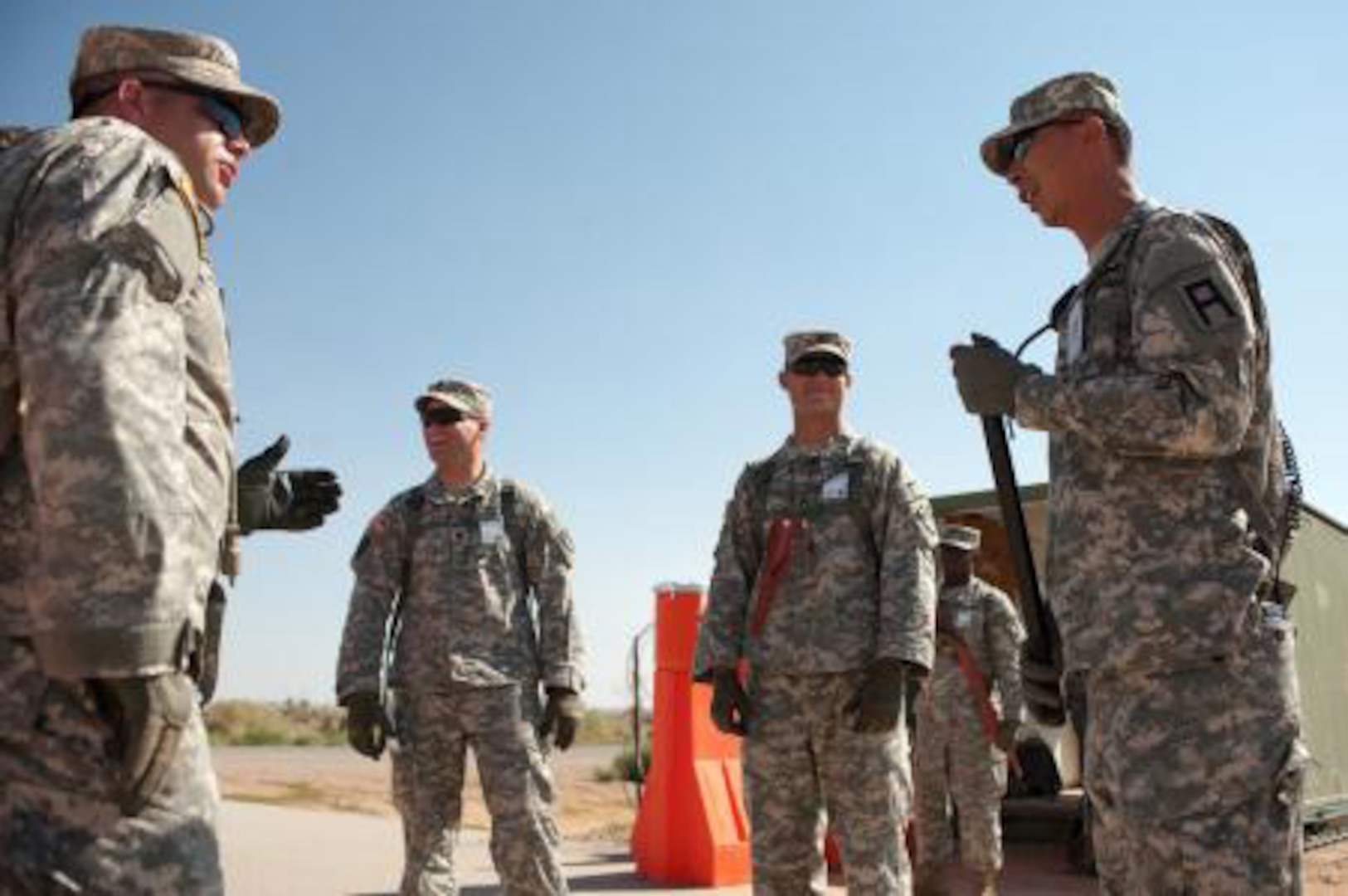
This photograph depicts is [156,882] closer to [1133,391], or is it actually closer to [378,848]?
[1133,391]

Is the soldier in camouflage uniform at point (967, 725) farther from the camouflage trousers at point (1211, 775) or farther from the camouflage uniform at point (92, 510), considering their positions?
the camouflage uniform at point (92, 510)

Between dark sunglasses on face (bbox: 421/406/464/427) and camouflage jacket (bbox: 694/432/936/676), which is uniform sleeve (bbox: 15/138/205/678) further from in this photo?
dark sunglasses on face (bbox: 421/406/464/427)

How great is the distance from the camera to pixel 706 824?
8.45 meters

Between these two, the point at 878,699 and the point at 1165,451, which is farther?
the point at 878,699

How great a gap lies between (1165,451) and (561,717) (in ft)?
11.0

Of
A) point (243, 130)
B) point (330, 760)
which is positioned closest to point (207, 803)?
point (243, 130)

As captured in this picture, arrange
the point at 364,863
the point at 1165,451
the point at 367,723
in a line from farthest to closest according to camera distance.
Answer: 1. the point at 364,863
2. the point at 367,723
3. the point at 1165,451

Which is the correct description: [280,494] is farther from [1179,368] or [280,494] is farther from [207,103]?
[1179,368]

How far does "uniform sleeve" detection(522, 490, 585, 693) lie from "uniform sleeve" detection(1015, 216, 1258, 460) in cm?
314

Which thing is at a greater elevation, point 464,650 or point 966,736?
point 464,650

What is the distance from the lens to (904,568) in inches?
195

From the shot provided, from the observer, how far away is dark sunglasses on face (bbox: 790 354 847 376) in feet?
17.3

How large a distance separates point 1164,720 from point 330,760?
27.0 metres

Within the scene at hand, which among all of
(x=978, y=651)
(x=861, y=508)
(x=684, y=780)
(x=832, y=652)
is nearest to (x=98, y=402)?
(x=832, y=652)
